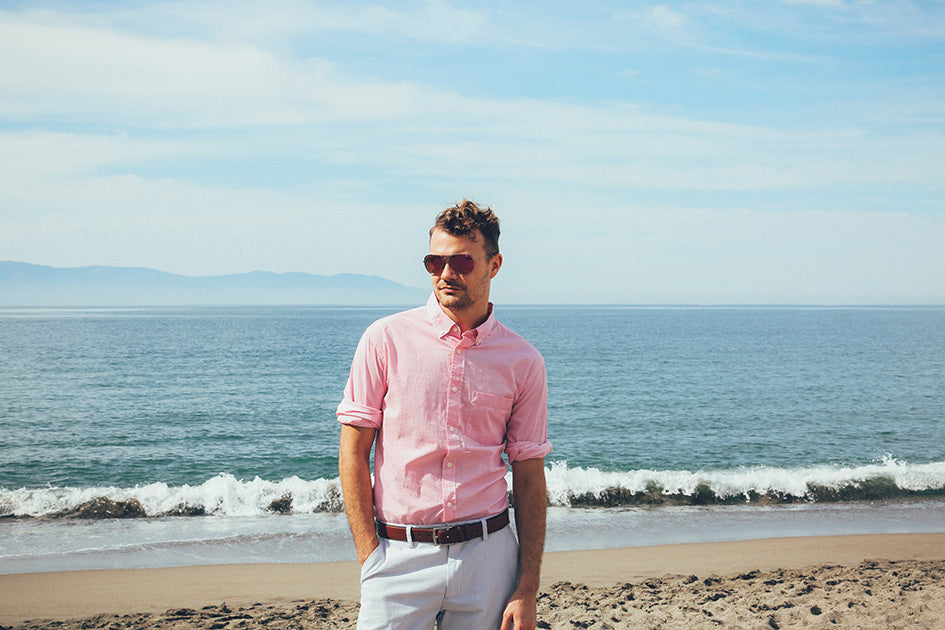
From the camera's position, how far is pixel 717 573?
764 cm

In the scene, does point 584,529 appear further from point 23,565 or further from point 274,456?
point 274,456

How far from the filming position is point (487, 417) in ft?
8.62

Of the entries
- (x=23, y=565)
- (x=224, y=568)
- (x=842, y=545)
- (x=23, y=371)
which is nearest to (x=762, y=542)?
(x=842, y=545)

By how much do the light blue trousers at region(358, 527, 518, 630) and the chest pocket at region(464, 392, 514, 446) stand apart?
389 millimetres

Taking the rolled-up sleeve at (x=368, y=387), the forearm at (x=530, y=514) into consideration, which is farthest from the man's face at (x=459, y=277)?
the forearm at (x=530, y=514)

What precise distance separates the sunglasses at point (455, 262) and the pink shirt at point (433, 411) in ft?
0.53

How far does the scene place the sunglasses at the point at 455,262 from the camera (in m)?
2.62

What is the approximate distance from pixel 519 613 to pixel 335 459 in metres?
15.0

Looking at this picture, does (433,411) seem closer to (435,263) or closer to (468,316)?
(468,316)

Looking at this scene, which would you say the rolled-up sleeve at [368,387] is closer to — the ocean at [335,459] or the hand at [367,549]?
the hand at [367,549]

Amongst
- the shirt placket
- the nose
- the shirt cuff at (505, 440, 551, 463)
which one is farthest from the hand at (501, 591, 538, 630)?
the nose

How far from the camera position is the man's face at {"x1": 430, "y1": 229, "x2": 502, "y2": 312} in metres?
2.63

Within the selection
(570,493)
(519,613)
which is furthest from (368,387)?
(570,493)

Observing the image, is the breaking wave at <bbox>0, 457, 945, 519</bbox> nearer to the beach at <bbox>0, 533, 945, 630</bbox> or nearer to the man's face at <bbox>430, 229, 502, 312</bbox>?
the beach at <bbox>0, 533, 945, 630</bbox>
